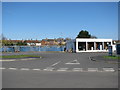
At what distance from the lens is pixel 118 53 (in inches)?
1173

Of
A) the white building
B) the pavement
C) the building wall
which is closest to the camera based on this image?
the pavement

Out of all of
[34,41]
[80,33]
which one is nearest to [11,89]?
[80,33]

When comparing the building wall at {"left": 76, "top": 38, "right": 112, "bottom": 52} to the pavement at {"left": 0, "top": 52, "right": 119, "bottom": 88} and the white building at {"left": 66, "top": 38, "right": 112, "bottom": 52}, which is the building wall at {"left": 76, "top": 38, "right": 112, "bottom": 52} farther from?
the pavement at {"left": 0, "top": 52, "right": 119, "bottom": 88}

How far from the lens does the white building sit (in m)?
55.8

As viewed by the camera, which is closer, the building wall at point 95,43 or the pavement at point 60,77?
the pavement at point 60,77

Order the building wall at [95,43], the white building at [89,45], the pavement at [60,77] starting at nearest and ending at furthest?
the pavement at [60,77]
the building wall at [95,43]
the white building at [89,45]

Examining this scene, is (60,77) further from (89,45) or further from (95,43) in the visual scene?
(89,45)

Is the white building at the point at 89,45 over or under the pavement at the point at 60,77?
over

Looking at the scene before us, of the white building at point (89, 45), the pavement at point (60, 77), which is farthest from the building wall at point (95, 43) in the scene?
the pavement at point (60, 77)

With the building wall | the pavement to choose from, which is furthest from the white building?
the pavement

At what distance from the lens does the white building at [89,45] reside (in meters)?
55.8

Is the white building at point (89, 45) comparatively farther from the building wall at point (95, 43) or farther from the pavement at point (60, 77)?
the pavement at point (60, 77)

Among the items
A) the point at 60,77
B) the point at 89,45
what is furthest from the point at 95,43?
the point at 60,77

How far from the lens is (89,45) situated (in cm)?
6059
